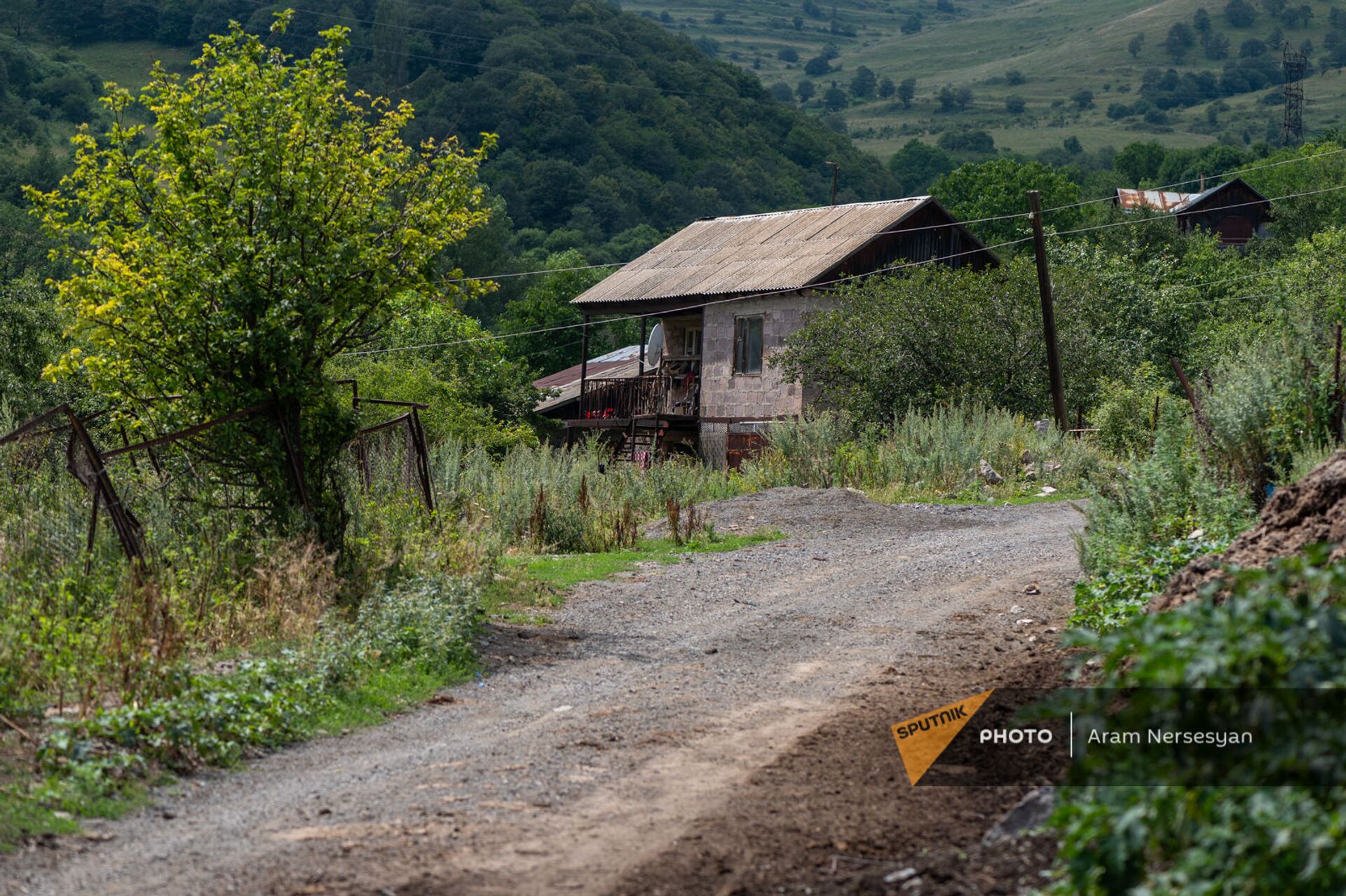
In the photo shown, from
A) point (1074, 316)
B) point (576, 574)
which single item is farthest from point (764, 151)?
point (576, 574)

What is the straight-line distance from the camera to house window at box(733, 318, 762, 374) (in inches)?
1372

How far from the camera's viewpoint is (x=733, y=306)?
3522cm

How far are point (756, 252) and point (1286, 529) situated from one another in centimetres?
2951

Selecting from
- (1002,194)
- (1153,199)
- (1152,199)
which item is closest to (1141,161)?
(1153,199)

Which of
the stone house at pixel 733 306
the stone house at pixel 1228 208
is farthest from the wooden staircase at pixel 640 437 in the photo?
the stone house at pixel 1228 208

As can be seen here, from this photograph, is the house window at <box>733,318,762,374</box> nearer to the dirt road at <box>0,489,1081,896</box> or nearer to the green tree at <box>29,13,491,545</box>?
the dirt road at <box>0,489,1081,896</box>

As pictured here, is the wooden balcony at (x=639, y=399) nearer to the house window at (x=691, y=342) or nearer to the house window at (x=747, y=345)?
the house window at (x=691, y=342)

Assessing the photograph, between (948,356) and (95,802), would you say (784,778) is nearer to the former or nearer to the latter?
(95,802)

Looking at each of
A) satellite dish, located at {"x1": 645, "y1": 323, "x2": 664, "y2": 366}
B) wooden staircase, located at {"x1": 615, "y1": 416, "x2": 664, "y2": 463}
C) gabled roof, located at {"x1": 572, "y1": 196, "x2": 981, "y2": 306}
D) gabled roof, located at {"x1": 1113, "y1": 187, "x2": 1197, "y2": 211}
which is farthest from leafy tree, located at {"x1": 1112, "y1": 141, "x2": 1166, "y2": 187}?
wooden staircase, located at {"x1": 615, "y1": 416, "x2": 664, "y2": 463}

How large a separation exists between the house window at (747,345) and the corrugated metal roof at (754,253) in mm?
1029

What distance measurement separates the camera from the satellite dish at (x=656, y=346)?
3903cm

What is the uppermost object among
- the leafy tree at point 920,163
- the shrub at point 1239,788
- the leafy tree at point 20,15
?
the leafy tree at point 20,15

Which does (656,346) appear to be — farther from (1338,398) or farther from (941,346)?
(1338,398)

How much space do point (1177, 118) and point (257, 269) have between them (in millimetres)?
191772
